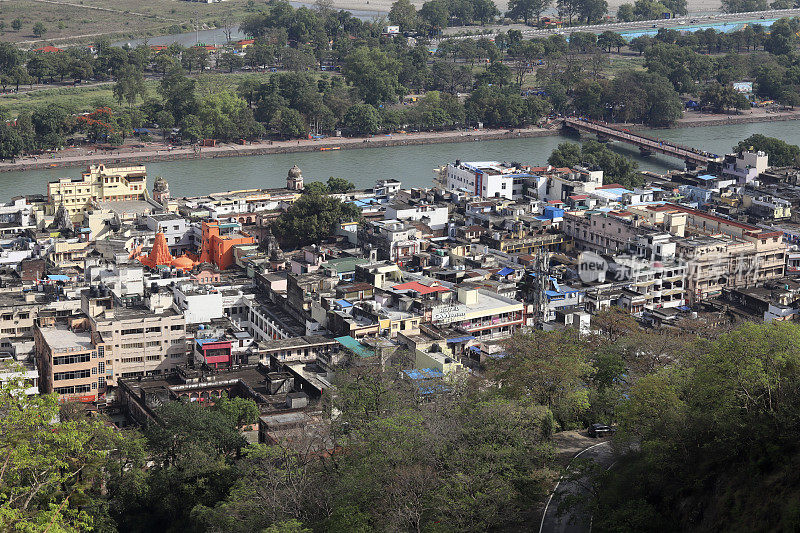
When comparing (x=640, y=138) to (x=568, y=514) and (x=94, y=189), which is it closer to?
(x=94, y=189)

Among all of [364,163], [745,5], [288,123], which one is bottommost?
[364,163]

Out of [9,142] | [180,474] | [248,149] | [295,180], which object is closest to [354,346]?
[180,474]

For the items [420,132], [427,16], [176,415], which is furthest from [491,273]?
[427,16]

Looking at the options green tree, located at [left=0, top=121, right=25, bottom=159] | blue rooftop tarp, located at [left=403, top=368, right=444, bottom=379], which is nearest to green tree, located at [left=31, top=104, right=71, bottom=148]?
green tree, located at [left=0, top=121, right=25, bottom=159]

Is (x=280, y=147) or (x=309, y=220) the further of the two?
(x=280, y=147)

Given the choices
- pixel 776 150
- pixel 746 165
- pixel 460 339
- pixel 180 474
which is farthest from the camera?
pixel 776 150

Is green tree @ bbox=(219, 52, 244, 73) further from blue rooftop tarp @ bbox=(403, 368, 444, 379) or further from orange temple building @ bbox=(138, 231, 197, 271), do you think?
blue rooftop tarp @ bbox=(403, 368, 444, 379)
